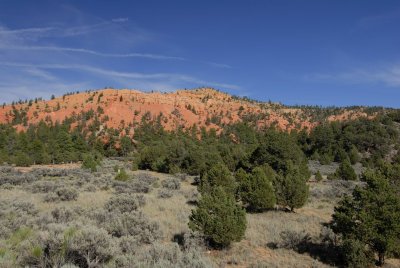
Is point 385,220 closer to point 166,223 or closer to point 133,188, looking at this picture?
point 166,223

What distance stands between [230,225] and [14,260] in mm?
5850

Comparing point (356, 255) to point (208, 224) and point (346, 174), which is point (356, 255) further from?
point (346, 174)

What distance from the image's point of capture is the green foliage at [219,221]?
1102 cm

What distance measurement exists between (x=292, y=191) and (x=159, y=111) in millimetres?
92835

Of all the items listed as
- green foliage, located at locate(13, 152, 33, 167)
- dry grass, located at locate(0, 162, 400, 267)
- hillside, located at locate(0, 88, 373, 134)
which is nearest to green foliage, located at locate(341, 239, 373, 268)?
dry grass, located at locate(0, 162, 400, 267)

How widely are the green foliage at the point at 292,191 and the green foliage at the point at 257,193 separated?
2.26ft

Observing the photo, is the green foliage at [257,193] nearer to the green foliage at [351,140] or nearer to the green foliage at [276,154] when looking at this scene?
the green foliage at [276,154]

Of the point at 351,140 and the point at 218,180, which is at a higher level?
the point at 351,140

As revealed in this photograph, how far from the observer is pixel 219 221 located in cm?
1120

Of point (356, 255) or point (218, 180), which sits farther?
point (218, 180)

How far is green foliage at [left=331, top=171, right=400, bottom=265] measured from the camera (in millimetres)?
10047

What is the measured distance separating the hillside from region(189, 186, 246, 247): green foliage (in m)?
83.0

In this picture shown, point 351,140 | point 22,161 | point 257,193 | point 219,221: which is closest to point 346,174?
point 257,193

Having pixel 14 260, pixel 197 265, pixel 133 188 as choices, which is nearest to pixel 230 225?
pixel 197 265
